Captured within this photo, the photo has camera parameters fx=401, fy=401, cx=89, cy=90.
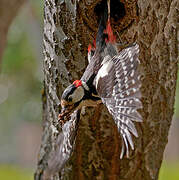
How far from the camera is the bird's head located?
1.68 meters

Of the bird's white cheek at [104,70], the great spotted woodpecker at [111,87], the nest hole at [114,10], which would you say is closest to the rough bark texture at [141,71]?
the nest hole at [114,10]

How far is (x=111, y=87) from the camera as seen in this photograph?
5.62 ft

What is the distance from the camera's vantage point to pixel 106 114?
210 cm

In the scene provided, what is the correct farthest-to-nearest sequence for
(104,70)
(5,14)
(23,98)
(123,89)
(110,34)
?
(23,98), (5,14), (110,34), (104,70), (123,89)

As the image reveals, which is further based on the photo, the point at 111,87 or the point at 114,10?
the point at 114,10

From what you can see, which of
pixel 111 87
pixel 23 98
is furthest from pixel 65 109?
pixel 23 98

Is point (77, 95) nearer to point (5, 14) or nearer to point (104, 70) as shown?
point (104, 70)

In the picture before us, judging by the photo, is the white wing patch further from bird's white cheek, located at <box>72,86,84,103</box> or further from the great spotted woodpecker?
bird's white cheek, located at <box>72,86,84,103</box>

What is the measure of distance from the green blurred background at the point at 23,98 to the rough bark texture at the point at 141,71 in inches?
143

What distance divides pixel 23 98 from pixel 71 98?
985 cm

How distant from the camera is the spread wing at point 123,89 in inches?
62.1

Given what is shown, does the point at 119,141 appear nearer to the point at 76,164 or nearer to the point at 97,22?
the point at 76,164

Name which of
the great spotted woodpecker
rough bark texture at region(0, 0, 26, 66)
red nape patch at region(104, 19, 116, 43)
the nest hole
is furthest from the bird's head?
rough bark texture at region(0, 0, 26, 66)

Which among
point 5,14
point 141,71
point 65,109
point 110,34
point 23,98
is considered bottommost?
point 23,98
